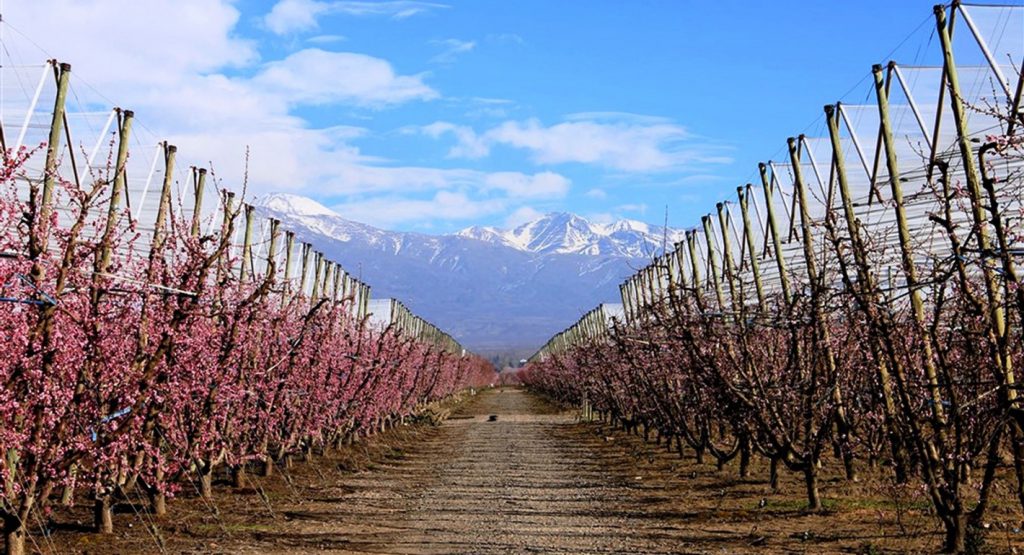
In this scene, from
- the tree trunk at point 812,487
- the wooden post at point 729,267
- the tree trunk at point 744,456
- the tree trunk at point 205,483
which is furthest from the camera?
the tree trunk at point 744,456

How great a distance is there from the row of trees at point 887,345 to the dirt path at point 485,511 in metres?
2.12

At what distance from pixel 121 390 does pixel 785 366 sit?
9.72m

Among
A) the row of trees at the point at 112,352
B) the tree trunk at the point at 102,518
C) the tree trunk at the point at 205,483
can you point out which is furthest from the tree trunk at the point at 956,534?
the tree trunk at the point at 205,483

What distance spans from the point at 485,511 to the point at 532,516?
0.81 m

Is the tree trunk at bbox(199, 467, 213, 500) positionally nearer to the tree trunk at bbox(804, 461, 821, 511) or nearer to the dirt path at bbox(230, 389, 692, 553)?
the dirt path at bbox(230, 389, 692, 553)

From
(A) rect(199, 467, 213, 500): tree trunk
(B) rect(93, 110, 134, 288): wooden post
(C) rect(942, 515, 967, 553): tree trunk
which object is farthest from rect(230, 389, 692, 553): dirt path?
(B) rect(93, 110, 134, 288): wooden post

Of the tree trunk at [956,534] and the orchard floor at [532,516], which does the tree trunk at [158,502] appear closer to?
the orchard floor at [532,516]

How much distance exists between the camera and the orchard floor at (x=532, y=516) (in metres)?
11.1

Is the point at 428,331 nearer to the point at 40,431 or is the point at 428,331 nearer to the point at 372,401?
the point at 372,401

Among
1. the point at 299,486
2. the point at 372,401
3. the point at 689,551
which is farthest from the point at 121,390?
the point at 372,401

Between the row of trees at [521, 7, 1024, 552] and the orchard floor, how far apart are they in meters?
0.59

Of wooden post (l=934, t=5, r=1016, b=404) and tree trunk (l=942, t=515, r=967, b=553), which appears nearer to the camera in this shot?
wooden post (l=934, t=5, r=1016, b=404)

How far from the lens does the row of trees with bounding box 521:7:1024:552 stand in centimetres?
855

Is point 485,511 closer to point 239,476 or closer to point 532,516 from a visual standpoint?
point 532,516
